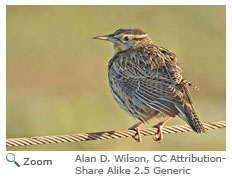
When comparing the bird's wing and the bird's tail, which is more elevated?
the bird's wing

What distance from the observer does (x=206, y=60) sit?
19.5 metres

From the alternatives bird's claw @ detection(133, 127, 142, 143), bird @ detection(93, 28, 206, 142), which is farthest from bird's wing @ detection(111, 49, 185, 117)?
bird's claw @ detection(133, 127, 142, 143)

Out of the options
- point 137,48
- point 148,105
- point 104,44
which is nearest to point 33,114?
point 104,44

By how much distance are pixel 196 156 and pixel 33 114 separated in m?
6.67

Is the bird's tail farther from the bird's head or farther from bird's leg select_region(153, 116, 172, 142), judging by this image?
the bird's head

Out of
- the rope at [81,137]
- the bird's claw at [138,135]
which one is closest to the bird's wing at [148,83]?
the rope at [81,137]

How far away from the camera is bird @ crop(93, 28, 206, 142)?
8422 millimetres

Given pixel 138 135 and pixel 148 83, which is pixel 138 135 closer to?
pixel 138 135

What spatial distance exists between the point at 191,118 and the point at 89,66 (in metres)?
10.3

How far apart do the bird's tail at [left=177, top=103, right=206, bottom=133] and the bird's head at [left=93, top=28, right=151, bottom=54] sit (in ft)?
6.90

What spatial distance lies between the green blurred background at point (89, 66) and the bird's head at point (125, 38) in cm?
417

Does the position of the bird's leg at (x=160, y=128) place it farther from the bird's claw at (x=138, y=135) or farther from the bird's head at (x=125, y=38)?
the bird's head at (x=125, y=38)

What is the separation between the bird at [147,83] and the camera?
27.6ft

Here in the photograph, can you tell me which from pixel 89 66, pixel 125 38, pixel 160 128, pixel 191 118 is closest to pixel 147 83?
pixel 160 128
